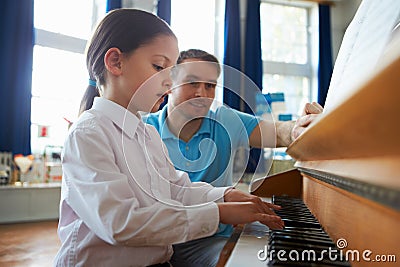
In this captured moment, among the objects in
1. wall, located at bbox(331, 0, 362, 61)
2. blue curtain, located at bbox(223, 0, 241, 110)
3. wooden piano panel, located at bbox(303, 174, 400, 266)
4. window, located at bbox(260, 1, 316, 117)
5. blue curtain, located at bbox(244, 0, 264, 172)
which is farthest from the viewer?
wall, located at bbox(331, 0, 362, 61)

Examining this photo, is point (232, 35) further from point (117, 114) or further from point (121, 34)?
point (117, 114)

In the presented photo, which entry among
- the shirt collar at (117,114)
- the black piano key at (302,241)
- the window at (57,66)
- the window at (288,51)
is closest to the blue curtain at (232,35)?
the window at (288,51)

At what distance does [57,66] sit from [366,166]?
437 cm

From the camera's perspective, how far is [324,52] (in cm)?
552

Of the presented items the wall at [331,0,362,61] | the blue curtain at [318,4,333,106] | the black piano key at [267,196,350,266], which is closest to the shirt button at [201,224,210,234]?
the black piano key at [267,196,350,266]

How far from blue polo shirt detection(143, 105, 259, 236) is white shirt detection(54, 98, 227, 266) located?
204 mm

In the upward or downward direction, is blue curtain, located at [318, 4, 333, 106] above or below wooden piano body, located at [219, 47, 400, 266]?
above

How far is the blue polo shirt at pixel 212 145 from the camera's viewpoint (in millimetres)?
1345

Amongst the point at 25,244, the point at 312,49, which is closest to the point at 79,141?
the point at 25,244

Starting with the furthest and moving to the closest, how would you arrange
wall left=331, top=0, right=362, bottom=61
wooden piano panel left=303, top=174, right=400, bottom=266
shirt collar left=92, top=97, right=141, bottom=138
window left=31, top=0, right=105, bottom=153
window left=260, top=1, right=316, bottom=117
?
wall left=331, top=0, right=362, bottom=61, window left=260, top=1, right=316, bottom=117, window left=31, top=0, right=105, bottom=153, shirt collar left=92, top=97, right=141, bottom=138, wooden piano panel left=303, top=174, right=400, bottom=266

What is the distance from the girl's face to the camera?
3.22 feet

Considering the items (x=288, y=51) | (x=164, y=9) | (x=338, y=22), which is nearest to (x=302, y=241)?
(x=164, y=9)

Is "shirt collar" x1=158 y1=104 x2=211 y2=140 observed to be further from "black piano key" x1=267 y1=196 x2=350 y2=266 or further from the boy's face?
"black piano key" x1=267 y1=196 x2=350 y2=266

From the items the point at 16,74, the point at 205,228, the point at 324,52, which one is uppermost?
the point at 324,52
